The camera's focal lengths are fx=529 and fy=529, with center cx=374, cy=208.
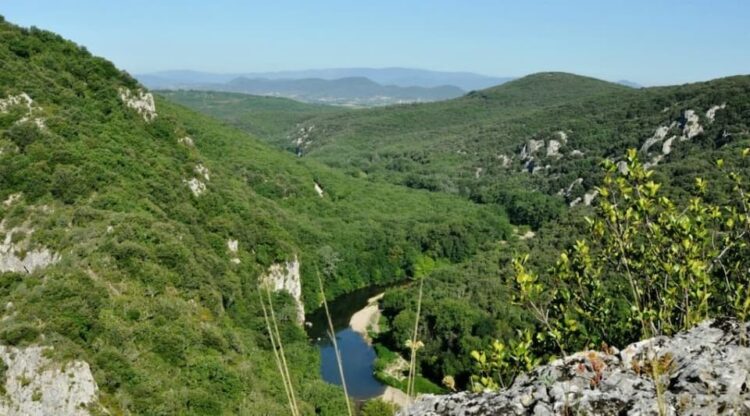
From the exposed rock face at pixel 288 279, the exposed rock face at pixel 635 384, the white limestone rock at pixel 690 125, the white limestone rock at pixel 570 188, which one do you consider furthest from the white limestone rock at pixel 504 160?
the exposed rock face at pixel 635 384

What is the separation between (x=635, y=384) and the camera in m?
5.48

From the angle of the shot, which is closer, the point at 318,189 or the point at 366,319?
the point at 366,319

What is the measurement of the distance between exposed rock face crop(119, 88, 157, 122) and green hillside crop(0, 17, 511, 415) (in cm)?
25

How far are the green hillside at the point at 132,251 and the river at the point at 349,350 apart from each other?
10.3ft

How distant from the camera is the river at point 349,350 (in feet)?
179

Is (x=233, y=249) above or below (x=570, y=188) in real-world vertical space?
above

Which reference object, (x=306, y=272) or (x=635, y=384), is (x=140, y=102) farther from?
(x=635, y=384)

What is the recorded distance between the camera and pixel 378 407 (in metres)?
39.6

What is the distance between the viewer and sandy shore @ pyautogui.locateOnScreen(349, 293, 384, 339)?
71.1m

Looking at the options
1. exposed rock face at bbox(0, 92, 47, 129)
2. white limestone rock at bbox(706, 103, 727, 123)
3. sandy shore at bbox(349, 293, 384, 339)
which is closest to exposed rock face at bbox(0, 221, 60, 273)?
exposed rock face at bbox(0, 92, 47, 129)

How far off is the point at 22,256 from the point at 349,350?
128 ft

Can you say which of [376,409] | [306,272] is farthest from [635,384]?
[306,272]

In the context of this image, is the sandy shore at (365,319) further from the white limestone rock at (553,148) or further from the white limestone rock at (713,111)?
the white limestone rock at (553,148)

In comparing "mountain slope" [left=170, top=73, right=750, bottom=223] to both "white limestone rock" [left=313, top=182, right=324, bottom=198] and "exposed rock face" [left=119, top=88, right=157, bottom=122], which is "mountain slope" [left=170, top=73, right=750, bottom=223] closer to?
"white limestone rock" [left=313, top=182, right=324, bottom=198]
